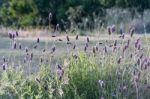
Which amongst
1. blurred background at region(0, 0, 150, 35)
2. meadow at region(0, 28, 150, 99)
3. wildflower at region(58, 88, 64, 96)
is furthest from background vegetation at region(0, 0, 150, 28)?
wildflower at region(58, 88, 64, 96)

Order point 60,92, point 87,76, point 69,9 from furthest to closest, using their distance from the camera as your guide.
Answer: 1. point 69,9
2. point 87,76
3. point 60,92

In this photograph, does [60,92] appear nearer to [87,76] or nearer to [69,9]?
[87,76]

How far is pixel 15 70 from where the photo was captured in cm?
754

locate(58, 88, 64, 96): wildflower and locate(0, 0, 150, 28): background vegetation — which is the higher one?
locate(58, 88, 64, 96): wildflower

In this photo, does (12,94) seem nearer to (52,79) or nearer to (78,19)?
(52,79)

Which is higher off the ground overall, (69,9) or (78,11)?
(69,9)

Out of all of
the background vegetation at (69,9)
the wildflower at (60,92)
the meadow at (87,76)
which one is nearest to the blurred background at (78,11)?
the background vegetation at (69,9)

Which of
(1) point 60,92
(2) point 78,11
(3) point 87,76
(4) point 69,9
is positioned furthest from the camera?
(2) point 78,11

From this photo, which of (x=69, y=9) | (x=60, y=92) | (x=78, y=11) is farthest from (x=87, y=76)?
(x=78, y=11)

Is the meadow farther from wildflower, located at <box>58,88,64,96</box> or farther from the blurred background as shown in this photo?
the blurred background

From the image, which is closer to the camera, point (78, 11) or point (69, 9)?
point (69, 9)

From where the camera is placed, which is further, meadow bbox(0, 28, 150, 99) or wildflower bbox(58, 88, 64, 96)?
meadow bbox(0, 28, 150, 99)

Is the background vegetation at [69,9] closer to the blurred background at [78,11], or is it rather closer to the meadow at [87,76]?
the blurred background at [78,11]

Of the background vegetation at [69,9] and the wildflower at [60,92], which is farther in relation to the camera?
the background vegetation at [69,9]
